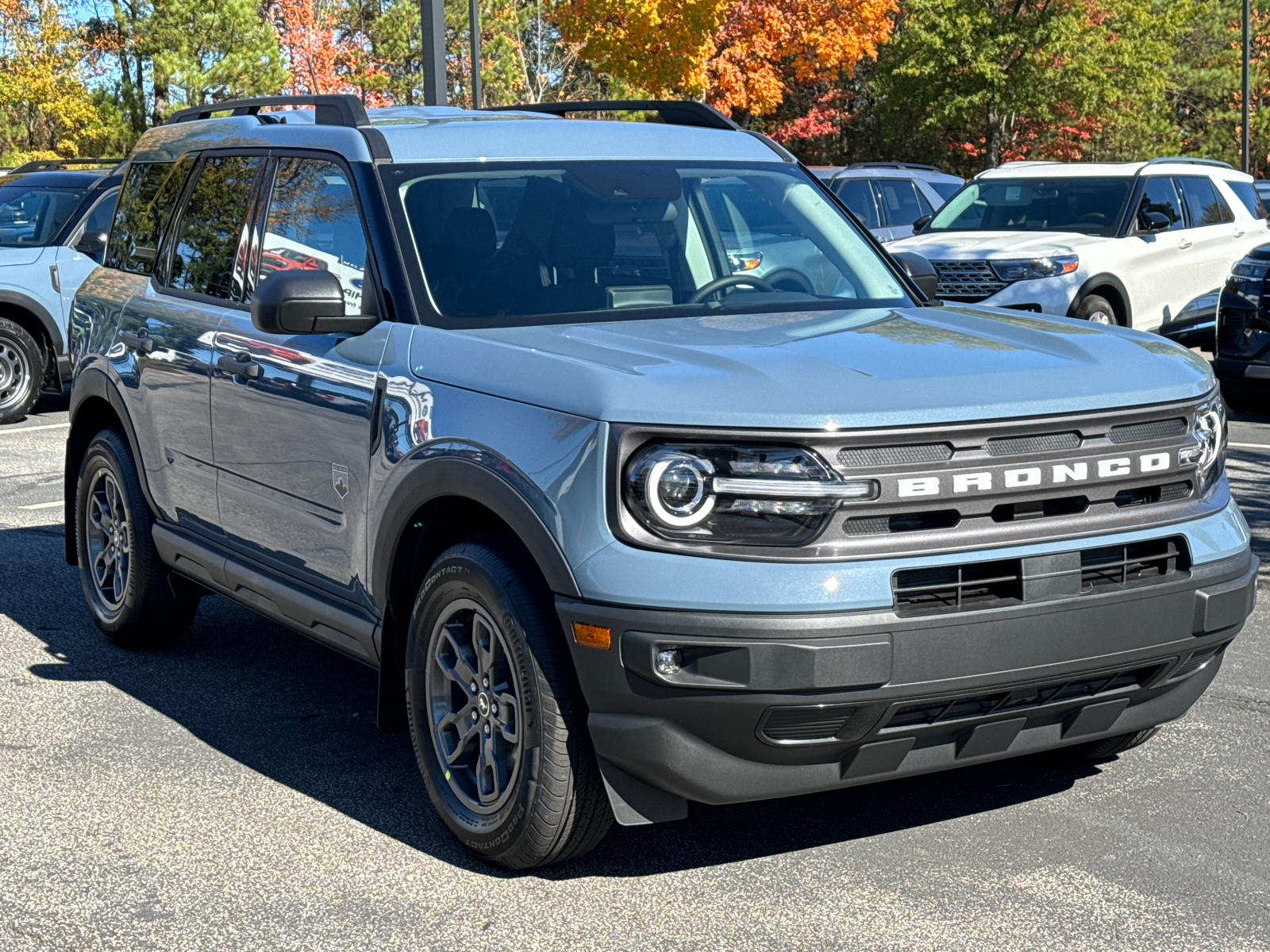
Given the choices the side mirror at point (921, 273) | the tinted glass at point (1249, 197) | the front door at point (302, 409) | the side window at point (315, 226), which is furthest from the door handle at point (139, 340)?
the tinted glass at point (1249, 197)

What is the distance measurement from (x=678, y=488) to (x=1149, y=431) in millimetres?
1217

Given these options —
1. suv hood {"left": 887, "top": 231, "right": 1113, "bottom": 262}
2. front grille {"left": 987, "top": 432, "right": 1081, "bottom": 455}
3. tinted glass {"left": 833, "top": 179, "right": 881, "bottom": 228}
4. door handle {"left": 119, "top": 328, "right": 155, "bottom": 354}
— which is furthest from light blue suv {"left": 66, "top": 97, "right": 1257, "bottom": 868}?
tinted glass {"left": 833, "top": 179, "right": 881, "bottom": 228}

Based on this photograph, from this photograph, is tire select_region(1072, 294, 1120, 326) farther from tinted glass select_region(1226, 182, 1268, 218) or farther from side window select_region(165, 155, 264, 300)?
side window select_region(165, 155, 264, 300)

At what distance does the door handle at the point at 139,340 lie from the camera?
589 cm

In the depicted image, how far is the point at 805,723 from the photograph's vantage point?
359 centimetres

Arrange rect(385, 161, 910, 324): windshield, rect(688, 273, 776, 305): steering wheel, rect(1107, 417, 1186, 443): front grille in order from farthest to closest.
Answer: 1. rect(688, 273, 776, 305): steering wheel
2. rect(385, 161, 910, 324): windshield
3. rect(1107, 417, 1186, 443): front grille

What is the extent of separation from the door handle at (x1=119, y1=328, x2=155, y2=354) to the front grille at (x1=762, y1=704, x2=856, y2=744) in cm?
322

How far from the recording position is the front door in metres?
4.55

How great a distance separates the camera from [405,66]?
45.3 meters

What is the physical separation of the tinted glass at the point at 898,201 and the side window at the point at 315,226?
1368 centimetres

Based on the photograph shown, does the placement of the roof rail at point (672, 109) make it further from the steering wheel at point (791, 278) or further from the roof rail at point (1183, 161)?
the roof rail at point (1183, 161)

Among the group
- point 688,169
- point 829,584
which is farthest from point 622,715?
point 688,169

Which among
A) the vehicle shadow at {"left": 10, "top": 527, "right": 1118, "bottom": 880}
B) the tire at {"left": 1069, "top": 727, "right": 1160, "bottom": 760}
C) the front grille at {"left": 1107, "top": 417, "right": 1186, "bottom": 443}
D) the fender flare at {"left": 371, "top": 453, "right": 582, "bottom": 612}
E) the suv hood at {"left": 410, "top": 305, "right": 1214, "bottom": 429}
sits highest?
the suv hood at {"left": 410, "top": 305, "right": 1214, "bottom": 429}

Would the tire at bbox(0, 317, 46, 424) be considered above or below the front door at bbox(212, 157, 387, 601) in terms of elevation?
below
